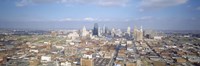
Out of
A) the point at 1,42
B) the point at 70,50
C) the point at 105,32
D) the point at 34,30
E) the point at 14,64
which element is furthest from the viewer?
the point at 105,32

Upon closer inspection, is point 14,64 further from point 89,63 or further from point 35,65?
point 89,63

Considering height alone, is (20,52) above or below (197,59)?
above

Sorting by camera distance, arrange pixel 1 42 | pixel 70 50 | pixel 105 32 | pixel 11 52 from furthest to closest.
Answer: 1. pixel 105 32
2. pixel 70 50
3. pixel 1 42
4. pixel 11 52

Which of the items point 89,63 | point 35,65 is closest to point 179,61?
point 89,63

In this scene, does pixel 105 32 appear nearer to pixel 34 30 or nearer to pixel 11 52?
pixel 34 30

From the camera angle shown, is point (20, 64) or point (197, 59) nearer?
point (20, 64)

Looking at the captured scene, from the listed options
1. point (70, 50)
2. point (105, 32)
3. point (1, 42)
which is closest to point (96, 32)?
point (105, 32)

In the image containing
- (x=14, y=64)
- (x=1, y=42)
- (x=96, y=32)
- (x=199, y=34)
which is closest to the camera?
(x=14, y=64)

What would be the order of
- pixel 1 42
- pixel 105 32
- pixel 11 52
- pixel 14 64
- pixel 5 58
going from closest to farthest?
pixel 14 64 → pixel 5 58 → pixel 11 52 → pixel 1 42 → pixel 105 32

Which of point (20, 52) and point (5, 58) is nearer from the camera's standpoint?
point (5, 58)
